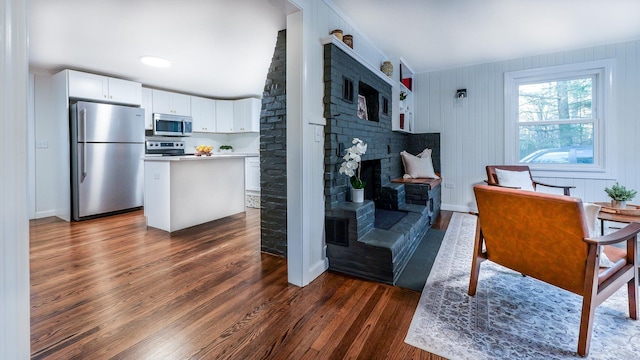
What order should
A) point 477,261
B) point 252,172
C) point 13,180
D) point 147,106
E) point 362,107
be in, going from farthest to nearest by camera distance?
1. point 252,172
2. point 147,106
3. point 362,107
4. point 477,261
5. point 13,180

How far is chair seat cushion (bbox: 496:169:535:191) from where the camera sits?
373cm

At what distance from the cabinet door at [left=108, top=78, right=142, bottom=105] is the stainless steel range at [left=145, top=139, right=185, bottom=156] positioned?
791 mm

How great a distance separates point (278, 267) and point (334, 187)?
2.75ft

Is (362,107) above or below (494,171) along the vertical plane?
above

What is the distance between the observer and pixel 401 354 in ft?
4.60

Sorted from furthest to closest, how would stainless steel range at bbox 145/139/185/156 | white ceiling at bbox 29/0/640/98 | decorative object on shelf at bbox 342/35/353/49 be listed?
1. stainless steel range at bbox 145/139/185/156
2. decorative object on shelf at bbox 342/35/353/49
3. white ceiling at bbox 29/0/640/98

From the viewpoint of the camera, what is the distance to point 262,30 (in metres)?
2.97

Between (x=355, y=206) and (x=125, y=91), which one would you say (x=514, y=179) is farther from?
(x=125, y=91)

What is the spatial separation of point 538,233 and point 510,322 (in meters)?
0.55

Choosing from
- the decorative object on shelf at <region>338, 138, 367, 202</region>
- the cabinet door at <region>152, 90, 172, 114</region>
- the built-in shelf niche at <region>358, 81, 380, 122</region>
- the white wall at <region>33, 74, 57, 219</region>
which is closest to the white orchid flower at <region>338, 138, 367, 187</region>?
the decorative object on shelf at <region>338, 138, 367, 202</region>

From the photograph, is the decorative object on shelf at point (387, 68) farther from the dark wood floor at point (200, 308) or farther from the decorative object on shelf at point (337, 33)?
the dark wood floor at point (200, 308)

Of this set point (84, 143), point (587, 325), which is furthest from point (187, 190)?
point (587, 325)

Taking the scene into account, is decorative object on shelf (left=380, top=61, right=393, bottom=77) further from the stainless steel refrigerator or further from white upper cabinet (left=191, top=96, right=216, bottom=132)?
white upper cabinet (left=191, top=96, right=216, bottom=132)

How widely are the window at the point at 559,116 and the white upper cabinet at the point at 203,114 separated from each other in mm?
5433
